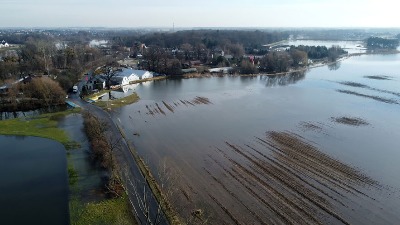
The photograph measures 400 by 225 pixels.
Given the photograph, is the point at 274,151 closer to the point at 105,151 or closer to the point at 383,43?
the point at 105,151

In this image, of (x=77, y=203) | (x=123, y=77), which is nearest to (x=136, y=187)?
(x=77, y=203)

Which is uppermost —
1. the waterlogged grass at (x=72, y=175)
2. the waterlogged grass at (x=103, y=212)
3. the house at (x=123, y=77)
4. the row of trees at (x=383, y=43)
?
the row of trees at (x=383, y=43)

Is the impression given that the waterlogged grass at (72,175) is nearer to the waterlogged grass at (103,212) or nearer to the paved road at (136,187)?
the waterlogged grass at (103,212)

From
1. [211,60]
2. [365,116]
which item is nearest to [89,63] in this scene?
[211,60]

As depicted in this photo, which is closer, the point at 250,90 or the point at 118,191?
the point at 118,191

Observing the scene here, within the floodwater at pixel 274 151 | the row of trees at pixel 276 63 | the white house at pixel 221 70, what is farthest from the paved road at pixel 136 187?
the row of trees at pixel 276 63

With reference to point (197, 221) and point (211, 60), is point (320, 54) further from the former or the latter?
point (197, 221)
